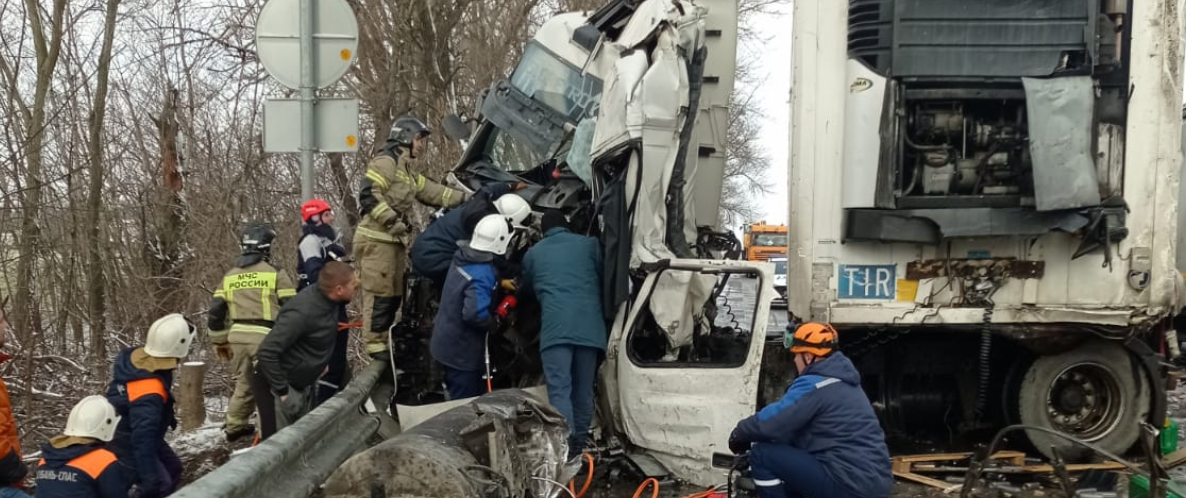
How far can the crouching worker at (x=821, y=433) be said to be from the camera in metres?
4.16

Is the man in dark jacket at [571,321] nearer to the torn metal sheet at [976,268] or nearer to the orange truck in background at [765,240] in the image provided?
the torn metal sheet at [976,268]

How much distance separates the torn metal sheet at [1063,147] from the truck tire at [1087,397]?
106cm

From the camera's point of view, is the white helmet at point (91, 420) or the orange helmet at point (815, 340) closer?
Result: the white helmet at point (91, 420)

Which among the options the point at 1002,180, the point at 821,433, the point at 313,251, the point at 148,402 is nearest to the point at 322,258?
the point at 313,251

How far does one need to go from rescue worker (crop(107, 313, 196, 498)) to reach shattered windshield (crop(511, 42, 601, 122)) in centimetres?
316

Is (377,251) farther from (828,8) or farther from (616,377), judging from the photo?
(828,8)

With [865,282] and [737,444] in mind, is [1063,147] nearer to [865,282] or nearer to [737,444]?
[865,282]

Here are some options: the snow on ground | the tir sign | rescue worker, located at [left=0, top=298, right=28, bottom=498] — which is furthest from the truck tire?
rescue worker, located at [left=0, top=298, right=28, bottom=498]

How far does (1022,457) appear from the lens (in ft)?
17.8

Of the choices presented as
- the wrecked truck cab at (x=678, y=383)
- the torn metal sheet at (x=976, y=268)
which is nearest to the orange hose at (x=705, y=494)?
the wrecked truck cab at (x=678, y=383)

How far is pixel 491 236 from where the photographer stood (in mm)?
5344

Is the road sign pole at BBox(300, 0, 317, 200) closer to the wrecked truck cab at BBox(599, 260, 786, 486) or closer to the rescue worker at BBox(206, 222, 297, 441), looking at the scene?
the rescue worker at BBox(206, 222, 297, 441)

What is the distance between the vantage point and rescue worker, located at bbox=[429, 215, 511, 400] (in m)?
5.28

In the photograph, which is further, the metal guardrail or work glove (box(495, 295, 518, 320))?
work glove (box(495, 295, 518, 320))
